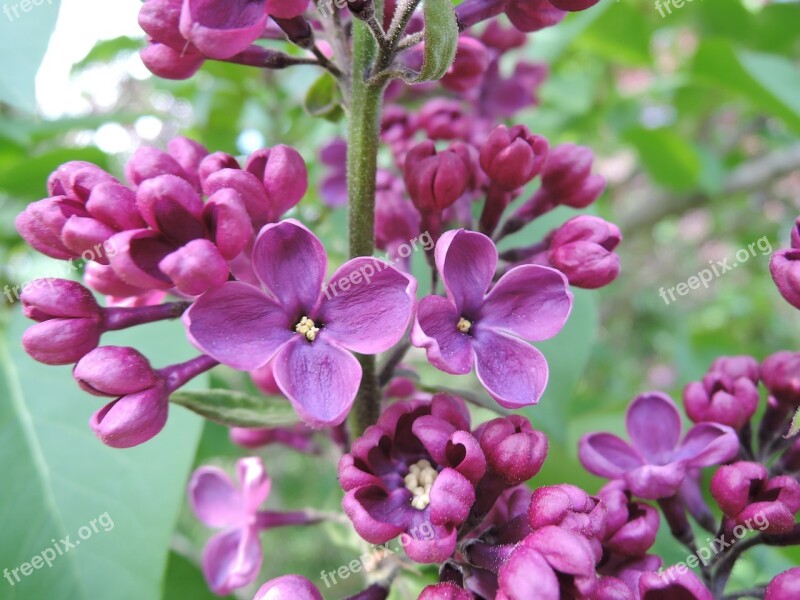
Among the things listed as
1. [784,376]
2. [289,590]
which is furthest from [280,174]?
[784,376]

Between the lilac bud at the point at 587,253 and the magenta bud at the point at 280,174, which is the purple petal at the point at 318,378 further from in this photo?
the lilac bud at the point at 587,253

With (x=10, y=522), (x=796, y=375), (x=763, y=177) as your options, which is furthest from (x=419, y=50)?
(x=763, y=177)

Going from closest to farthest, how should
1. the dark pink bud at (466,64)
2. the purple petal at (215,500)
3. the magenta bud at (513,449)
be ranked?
1. the magenta bud at (513,449)
2. the dark pink bud at (466,64)
3. the purple petal at (215,500)

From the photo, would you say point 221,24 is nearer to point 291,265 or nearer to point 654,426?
point 291,265

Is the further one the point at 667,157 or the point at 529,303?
the point at 667,157

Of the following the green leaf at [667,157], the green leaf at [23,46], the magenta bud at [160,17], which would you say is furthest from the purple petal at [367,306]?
the green leaf at [667,157]
